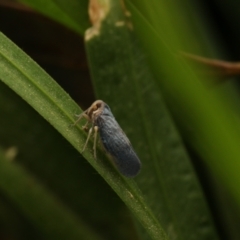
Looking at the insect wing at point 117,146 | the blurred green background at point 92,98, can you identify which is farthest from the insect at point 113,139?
the blurred green background at point 92,98

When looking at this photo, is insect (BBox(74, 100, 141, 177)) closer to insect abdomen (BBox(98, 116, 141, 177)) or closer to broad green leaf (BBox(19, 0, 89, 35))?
insect abdomen (BBox(98, 116, 141, 177))

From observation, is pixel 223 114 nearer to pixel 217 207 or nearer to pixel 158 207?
pixel 158 207

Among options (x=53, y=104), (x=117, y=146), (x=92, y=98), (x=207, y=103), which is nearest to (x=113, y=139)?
(x=117, y=146)

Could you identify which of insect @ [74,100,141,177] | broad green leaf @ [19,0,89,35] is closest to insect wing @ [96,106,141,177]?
insect @ [74,100,141,177]

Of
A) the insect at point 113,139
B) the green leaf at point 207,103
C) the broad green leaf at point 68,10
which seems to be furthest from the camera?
the broad green leaf at point 68,10

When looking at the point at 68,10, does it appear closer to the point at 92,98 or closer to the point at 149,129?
the point at 149,129

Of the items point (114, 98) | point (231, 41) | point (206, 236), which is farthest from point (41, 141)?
point (231, 41)

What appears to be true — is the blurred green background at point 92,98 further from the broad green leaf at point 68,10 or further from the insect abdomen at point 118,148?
the insect abdomen at point 118,148

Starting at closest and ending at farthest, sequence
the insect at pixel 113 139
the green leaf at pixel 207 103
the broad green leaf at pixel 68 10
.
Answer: the green leaf at pixel 207 103 → the insect at pixel 113 139 → the broad green leaf at pixel 68 10
